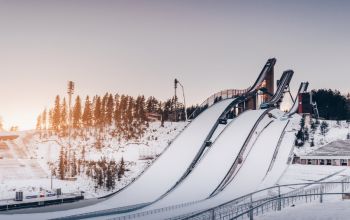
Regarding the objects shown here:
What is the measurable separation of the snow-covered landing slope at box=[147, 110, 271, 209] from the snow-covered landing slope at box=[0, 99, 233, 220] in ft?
3.52

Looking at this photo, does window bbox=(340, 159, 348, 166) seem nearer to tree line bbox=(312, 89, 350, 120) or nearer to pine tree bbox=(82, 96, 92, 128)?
tree line bbox=(312, 89, 350, 120)

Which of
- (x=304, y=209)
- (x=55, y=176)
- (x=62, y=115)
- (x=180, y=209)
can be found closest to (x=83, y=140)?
(x=62, y=115)

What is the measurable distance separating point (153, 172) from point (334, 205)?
1485cm

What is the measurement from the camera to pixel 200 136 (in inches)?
1147

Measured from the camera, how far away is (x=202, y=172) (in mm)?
25234

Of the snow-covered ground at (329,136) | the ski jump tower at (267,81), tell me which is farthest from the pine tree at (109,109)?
the ski jump tower at (267,81)

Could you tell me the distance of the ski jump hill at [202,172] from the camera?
817 inches

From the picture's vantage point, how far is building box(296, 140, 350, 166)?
128 ft

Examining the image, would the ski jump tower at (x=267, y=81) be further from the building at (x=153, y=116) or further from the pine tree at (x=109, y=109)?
the pine tree at (x=109, y=109)

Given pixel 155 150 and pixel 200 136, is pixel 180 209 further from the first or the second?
pixel 155 150

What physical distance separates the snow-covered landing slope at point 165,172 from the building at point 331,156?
14.6 meters

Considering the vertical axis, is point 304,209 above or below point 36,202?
above

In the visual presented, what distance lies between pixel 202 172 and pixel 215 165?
1335 millimetres

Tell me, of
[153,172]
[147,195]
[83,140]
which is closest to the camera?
[147,195]
